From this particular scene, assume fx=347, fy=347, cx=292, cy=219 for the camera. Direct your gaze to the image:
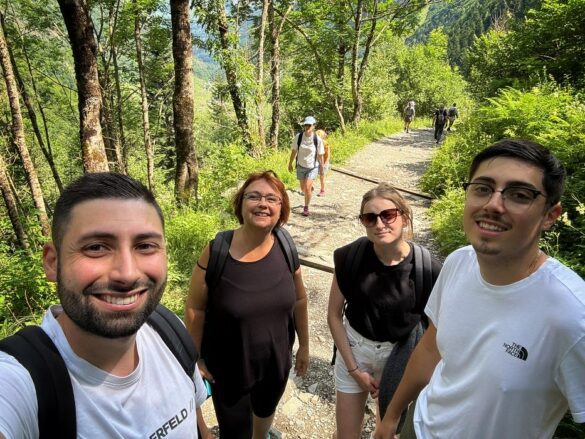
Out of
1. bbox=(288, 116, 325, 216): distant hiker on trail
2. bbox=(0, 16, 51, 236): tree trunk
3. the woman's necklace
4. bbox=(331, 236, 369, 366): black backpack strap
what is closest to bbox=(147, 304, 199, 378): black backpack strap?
bbox=(331, 236, 369, 366): black backpack strap

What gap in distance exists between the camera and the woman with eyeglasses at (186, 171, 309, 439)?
7.02 feet

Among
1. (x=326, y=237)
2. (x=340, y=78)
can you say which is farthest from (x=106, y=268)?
(x=340, y=78)

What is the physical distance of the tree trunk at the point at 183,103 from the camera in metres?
5.50

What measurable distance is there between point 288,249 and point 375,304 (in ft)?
2.21

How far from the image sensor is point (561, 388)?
3.80 feet

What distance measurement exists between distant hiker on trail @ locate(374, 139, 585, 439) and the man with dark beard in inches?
44.6

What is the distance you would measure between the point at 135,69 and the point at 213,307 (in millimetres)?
16266

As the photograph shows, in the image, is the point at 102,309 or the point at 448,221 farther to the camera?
the point at 448,221

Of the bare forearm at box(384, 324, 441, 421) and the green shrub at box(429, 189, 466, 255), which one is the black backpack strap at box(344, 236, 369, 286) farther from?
the green shrub at box(429, 189, 466, 255)

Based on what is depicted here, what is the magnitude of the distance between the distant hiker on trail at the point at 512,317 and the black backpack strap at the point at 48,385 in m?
1.36

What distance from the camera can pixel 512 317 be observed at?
125cm

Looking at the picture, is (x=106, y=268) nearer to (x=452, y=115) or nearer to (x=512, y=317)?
(x=512, y=317)

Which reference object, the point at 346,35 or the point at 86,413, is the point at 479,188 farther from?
the point at 346,35

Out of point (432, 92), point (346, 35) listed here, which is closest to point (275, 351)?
point (346, 35)
